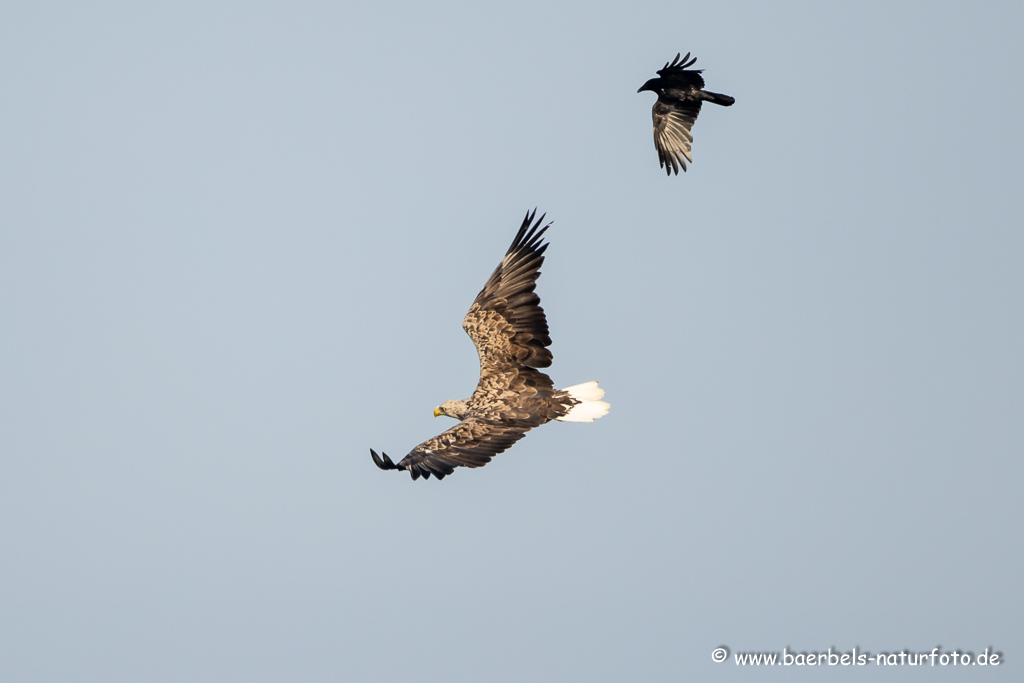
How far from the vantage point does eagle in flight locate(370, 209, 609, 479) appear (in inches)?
680

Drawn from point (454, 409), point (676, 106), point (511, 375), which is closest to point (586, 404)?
point (511, 375)

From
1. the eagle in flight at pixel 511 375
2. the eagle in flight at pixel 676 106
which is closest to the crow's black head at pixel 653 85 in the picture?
the eagle in flight at pixel 676 106

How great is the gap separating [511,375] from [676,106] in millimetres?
5140

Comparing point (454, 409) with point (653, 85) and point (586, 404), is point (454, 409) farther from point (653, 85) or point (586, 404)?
point (653, 85)

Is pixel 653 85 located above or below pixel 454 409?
above

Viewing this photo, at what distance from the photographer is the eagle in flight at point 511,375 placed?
17266mm

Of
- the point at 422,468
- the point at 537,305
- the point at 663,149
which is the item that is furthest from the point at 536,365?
the point at 663,149

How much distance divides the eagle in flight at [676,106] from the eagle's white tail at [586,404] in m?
3.98

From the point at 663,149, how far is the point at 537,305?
350cm

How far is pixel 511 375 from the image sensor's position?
719 inches

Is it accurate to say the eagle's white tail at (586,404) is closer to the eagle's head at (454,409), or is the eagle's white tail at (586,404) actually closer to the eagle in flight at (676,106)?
the eagle's head at (454,409)

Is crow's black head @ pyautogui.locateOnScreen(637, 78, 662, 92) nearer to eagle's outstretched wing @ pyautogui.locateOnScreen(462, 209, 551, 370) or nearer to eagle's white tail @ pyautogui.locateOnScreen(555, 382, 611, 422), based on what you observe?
eagle's outstretched wing @ pyautogui.locateOnScreen(462, 209, 551, 370)

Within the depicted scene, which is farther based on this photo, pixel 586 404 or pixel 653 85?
pixel 653 85

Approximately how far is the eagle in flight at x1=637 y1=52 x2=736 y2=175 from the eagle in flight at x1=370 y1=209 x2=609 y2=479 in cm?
249
